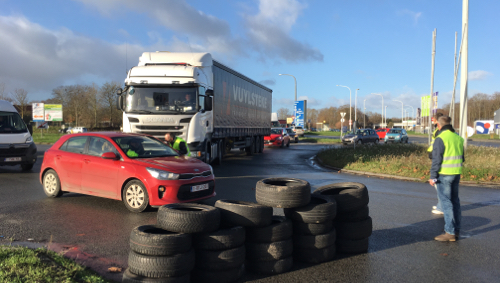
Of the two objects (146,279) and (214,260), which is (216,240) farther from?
(146,279)

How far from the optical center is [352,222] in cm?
520

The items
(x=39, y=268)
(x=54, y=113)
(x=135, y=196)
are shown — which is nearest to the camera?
(x=39, y=268)

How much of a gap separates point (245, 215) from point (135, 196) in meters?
3.64

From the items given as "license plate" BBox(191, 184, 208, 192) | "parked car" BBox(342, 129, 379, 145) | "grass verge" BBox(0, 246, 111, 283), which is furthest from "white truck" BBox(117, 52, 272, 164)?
"parked car" BBox(342, 129, 379, 145)

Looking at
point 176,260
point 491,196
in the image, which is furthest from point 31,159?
point 491,196

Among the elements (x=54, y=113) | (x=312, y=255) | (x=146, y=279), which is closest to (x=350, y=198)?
(x=312, y=255)

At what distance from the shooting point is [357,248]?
5152 millimetres

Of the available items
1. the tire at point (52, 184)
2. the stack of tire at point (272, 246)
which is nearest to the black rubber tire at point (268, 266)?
the stack of tire at point (272, 246)

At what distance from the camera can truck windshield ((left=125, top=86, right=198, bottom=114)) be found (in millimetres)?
12797

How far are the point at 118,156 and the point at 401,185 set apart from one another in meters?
8.57

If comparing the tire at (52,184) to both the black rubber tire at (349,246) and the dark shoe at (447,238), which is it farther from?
the dark shoe at (447,238)

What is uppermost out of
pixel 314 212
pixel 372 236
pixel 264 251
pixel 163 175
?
pixel 163 175

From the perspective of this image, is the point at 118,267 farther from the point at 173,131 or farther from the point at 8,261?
the point at 173,131

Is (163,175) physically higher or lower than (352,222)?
higher
